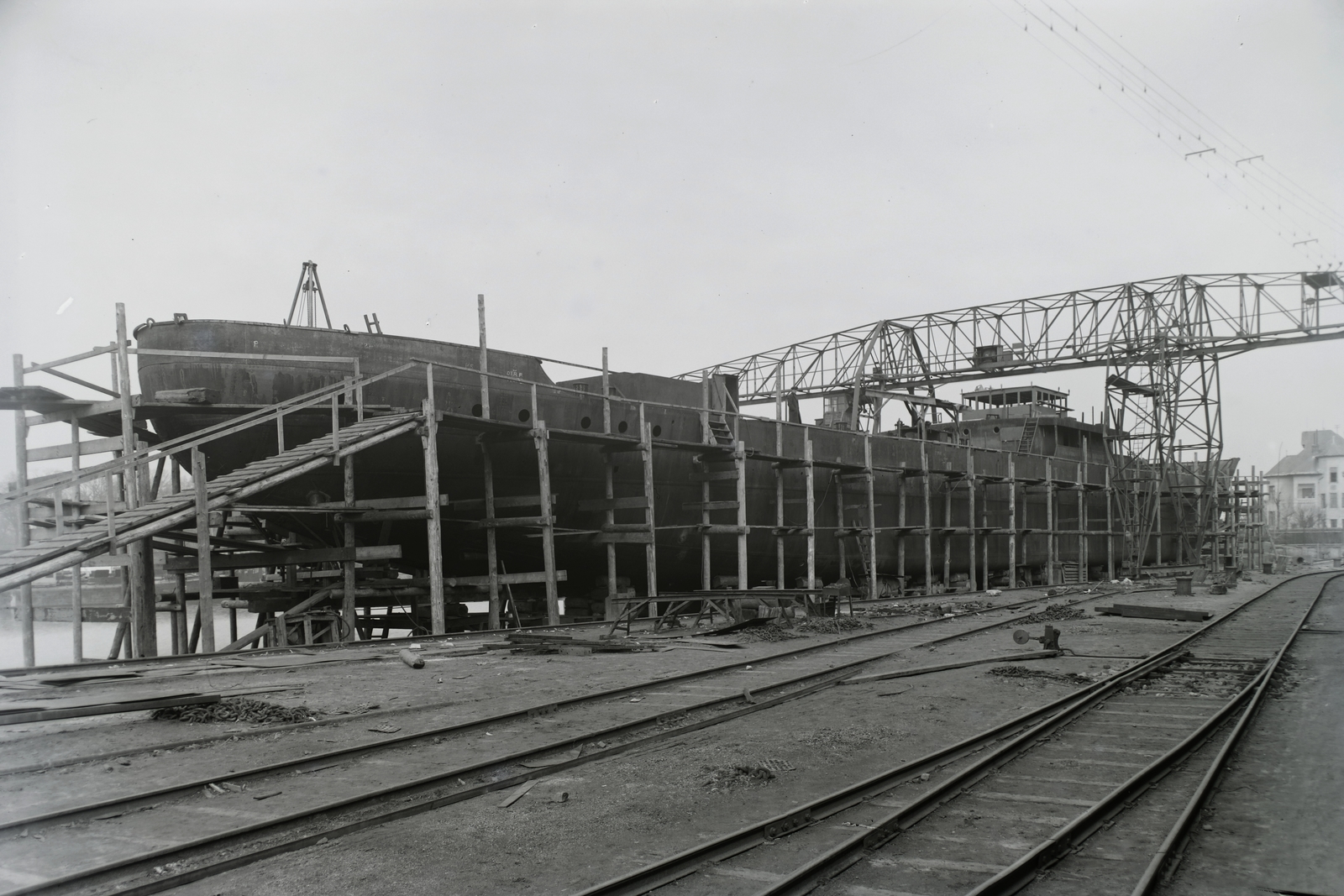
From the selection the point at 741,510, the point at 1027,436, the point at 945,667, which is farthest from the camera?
the point at 1027,436

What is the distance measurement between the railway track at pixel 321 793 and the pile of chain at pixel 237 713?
141 centimetres

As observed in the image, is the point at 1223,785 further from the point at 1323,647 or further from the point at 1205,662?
the point at 1323,647

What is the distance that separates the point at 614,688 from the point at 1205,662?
731 centimetres

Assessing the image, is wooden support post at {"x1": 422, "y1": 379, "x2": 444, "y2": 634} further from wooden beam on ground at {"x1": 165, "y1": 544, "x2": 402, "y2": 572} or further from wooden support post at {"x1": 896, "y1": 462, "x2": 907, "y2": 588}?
wooden support post at {"x1": 896, "y1": 462, "x2": 907, "y2": 588}

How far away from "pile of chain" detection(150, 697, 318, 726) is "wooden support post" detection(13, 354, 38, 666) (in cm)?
658

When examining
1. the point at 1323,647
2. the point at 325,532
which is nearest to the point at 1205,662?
the point at 1323,647

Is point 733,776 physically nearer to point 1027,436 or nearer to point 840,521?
point 840,521

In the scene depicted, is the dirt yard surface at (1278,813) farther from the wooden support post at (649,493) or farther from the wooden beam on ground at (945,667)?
the wooden support post at (649,493)

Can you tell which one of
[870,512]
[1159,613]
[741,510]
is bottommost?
[1159,613]

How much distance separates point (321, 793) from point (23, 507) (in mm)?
11574

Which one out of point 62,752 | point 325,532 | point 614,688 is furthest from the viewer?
point 325,532

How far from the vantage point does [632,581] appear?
22.1 meters

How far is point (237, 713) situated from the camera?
816 centimetres

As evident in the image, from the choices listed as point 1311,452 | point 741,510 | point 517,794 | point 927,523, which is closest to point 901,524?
point 927,523
